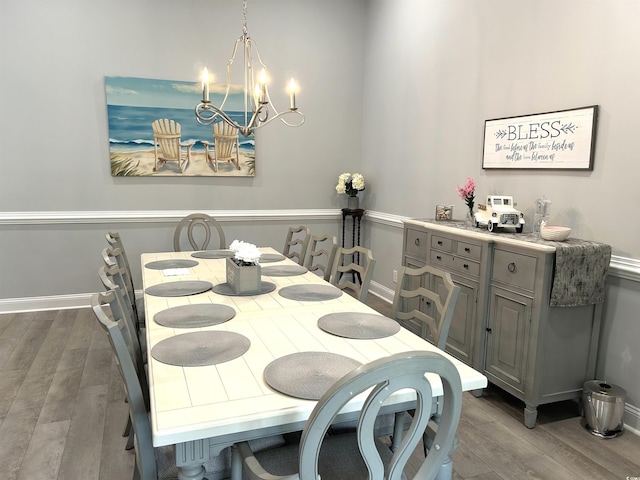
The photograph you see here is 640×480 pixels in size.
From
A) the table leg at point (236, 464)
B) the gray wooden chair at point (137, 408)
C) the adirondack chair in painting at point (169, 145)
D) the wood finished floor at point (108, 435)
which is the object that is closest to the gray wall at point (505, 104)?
the wood finished floor at point (108, 435)

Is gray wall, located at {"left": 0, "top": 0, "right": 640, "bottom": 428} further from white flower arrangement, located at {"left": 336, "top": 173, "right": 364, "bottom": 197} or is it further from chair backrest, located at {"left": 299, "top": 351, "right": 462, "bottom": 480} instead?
chair backrest, located at {"left": 299, "top": 351, "right": 462, "bottom": 480}

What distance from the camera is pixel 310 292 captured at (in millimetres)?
2441

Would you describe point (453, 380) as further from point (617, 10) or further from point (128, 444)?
point (617, 10)

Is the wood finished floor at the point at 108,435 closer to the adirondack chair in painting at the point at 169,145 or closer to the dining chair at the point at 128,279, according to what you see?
the dining chair at the point at 128,279

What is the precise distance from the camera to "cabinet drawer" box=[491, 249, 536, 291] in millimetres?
2479

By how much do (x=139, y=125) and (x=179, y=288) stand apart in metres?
2.52

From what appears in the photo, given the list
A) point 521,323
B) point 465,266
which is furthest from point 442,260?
point 521,323

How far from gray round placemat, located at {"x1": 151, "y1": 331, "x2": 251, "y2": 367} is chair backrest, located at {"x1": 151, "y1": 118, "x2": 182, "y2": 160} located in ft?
10.3

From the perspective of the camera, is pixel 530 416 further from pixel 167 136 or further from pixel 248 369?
pixel 167 136

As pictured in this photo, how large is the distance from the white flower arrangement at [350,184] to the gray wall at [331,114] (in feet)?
0.57

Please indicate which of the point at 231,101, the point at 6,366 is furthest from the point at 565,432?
the point at 231,101

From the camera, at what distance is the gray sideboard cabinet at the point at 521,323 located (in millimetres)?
2463

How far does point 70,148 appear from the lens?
4.27 metres

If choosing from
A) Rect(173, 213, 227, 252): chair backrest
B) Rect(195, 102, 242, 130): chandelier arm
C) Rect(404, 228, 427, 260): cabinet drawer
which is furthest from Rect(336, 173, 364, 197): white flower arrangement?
Rect(195, 102, 242, 130): chandelier arm
